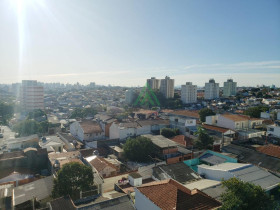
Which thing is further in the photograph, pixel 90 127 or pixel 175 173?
pixel 90 127

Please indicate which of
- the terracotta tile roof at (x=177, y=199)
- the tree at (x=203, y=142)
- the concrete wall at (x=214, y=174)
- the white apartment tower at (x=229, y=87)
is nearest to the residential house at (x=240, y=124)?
the tree at (x=203, y=142)

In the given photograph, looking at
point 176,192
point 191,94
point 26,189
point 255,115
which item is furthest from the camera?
point 191,94

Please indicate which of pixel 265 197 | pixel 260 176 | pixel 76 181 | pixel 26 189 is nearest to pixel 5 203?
pixel 26 189

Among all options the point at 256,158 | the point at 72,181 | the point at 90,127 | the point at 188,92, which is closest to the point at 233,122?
the point at 256,158

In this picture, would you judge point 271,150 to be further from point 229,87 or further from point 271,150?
point 229,87

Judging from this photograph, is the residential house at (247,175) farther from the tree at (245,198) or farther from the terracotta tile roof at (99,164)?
the terracotta tile roof at (99,164)

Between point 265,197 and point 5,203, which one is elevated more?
point 265,197

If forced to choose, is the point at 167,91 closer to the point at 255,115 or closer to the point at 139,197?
the point at 255,115
